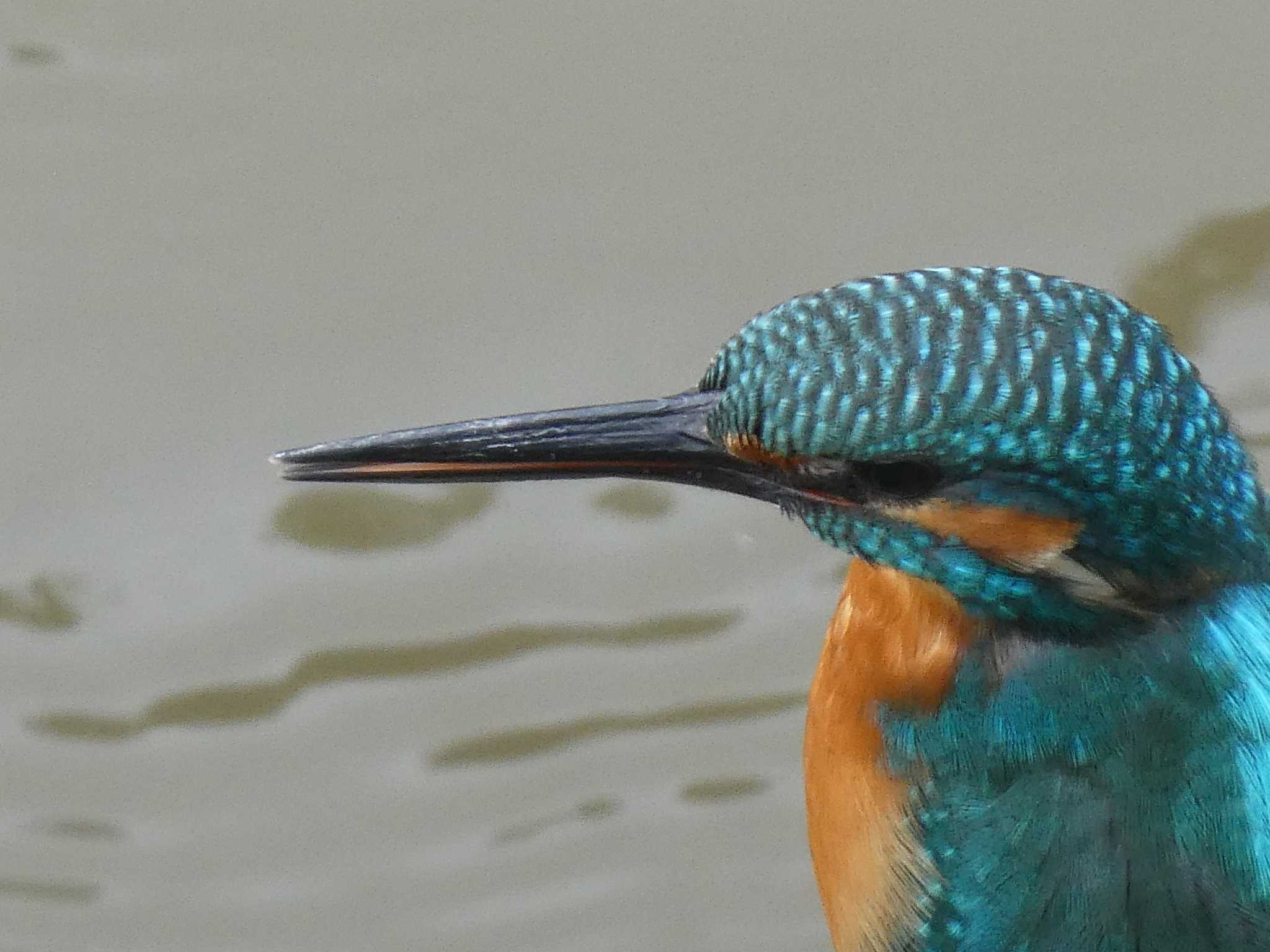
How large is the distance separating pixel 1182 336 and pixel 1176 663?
185 cm

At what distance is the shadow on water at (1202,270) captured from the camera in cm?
432

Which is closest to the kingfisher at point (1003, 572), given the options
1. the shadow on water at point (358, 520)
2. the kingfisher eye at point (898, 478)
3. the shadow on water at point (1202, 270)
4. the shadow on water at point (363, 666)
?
the kingfisher eye at point (898, 478)

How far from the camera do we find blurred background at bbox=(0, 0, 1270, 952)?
12.7 feet

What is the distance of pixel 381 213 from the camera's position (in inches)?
177

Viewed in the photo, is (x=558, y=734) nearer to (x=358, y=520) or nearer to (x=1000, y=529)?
(x=358, y=520)

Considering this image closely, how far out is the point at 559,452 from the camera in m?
2.67

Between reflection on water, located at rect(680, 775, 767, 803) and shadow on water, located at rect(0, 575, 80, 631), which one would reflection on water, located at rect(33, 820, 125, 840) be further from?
reflection on water, located at rect(680, 775, 767, 803)

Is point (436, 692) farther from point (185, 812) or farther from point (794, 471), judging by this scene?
point (794, 471)

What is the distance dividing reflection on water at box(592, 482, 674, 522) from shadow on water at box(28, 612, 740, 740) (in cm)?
23

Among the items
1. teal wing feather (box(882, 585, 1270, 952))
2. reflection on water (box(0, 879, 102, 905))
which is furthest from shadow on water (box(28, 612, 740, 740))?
teal wing feather (box(882, 585, 1270, 952))

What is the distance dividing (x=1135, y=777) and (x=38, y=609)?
232 cm

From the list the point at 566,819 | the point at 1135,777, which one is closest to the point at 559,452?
the point at 1135,777

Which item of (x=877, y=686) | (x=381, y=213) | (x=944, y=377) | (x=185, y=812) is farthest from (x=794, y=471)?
(x=381, y=213)

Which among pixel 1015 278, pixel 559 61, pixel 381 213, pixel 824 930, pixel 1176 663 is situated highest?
pixel 559 61
